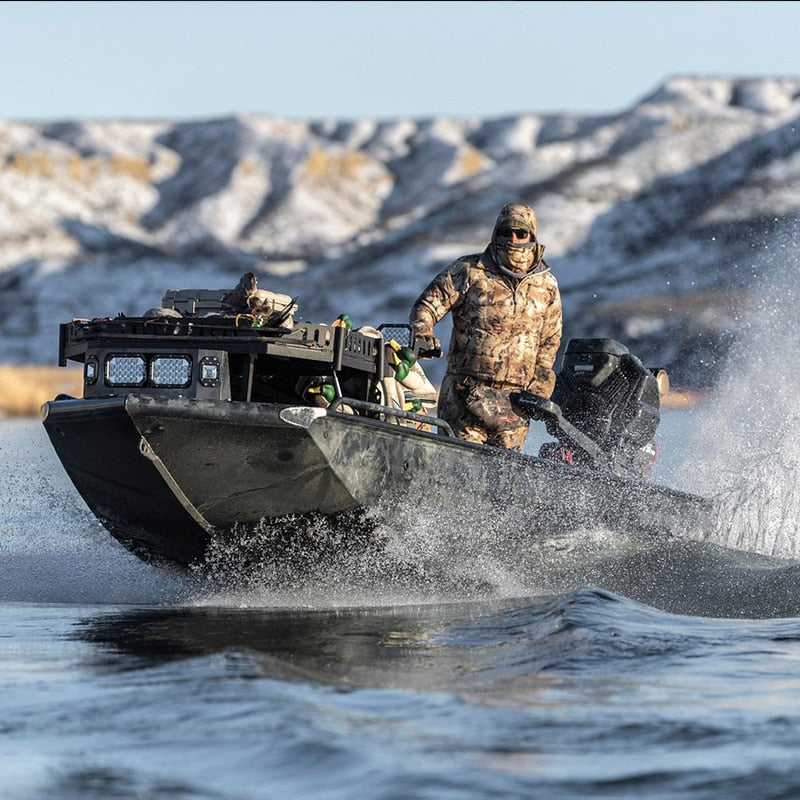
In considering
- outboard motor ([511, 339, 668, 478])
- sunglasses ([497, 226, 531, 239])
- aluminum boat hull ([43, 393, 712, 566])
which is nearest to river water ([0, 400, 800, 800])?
aluminum boat hull ([43, 393, 712, 566])

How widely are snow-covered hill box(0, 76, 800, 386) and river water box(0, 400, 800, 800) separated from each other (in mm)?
71782

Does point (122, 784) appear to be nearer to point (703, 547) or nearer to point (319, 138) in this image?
point (703, 547)

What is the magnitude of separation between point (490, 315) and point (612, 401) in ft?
3.90

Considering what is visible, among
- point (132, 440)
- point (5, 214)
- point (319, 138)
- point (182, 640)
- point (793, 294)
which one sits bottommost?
point (182, 640)

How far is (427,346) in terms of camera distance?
7887 millimetres

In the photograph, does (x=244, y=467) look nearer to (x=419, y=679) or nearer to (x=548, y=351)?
(x=419, y=679)

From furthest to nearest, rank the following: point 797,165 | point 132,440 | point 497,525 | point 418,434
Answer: point 797,165 → point 497,525 → point 418,434 → point 132,440

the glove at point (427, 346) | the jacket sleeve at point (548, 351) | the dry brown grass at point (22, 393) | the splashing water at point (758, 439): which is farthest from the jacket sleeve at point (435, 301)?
the dry brown grass at point (22, 393)

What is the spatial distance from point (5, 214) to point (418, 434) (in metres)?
97.0

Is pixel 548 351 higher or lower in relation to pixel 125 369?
higher

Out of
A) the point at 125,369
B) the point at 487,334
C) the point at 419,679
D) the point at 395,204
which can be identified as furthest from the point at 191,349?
the point at 395,204

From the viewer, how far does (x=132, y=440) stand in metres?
7.13

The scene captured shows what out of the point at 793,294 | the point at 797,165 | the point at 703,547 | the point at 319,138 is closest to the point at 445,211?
the point at 319,138

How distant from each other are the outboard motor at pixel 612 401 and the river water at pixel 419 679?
0.58 meters
